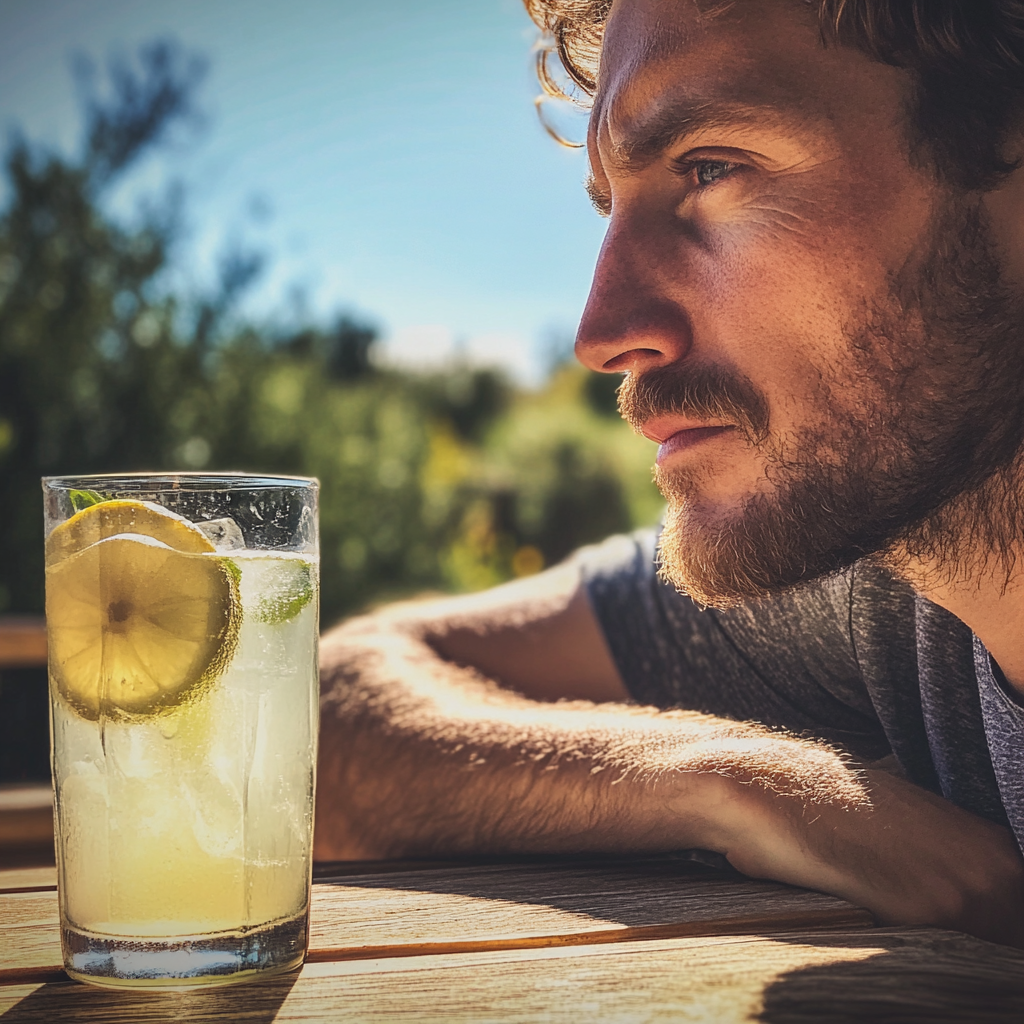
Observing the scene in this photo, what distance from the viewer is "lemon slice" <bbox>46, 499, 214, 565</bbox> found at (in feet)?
3.18

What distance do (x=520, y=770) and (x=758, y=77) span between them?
115 centimetres

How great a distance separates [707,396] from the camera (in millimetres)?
1592

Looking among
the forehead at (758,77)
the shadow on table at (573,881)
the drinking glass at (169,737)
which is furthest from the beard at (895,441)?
the drinking glass at (169,737)

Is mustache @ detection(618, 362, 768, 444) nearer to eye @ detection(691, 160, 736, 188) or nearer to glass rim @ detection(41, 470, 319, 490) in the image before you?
eye @ detection(691, 160, 736, 188)

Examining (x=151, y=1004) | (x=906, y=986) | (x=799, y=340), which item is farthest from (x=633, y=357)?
(x=151, y=1004)

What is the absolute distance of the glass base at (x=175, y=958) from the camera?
938mm

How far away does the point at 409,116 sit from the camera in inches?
466

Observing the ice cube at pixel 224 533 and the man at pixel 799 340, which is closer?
the ice cube at pixel 224 533

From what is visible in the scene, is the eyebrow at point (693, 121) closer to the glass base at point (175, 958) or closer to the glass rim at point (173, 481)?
the glass rim at point (173, 481)

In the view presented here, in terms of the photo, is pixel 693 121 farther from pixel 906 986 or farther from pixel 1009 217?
pixel 906 986

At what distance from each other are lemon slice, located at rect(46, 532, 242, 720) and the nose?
81 centimetres

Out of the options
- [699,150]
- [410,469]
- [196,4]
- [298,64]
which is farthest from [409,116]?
[699,150]

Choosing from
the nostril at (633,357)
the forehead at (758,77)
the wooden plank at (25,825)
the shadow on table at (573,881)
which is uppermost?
the forehead at (758,77)

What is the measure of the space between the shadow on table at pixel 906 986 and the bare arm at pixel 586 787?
24 cm
